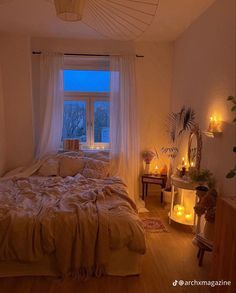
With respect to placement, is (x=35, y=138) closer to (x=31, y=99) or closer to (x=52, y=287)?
(x=31, y=99)

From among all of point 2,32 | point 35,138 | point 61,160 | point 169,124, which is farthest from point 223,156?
point 2,32

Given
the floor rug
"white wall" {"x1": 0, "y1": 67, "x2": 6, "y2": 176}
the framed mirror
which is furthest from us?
"white wall" {"x1": 0, "y1": 67, "x2": 6, "y2": 176}

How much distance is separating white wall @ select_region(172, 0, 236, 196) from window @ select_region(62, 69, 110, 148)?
147cm

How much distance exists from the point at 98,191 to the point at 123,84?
1.95 metres

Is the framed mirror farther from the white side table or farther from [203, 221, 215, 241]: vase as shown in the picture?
[203, 221, 215, 241]: vase

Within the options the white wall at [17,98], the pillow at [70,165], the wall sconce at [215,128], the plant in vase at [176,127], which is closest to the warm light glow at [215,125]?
the wall sconce at [215,128]

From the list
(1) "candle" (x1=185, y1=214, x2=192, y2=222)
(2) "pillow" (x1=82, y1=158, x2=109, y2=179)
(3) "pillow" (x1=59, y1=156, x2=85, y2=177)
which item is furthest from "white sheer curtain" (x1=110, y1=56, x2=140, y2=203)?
(1) "candle" (x1=185, y1=214, x2=192, y2=222)

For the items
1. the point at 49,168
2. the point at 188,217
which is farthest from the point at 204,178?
the point at 49,168

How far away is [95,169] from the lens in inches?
146

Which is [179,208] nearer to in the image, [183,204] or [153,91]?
[183,204]

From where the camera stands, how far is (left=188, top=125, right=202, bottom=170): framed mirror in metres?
3.02

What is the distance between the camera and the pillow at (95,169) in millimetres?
3622

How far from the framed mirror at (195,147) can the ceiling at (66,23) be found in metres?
1.41

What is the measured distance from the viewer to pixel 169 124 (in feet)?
14.1
